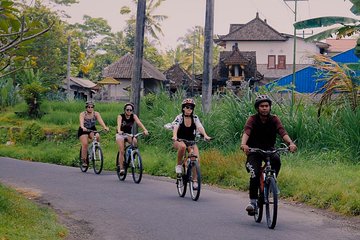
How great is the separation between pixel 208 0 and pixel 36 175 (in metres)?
7.82

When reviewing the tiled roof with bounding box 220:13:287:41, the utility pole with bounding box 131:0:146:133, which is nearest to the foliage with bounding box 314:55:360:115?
the utility pole with bounding box 131:0:146:133

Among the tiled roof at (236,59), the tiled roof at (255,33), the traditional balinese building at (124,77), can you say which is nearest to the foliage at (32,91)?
the tiled roof at (236,59)

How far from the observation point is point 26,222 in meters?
9.23

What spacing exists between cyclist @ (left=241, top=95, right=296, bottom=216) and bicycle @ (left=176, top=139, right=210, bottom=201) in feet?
7.80

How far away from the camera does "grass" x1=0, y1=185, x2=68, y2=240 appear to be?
8.32 meters

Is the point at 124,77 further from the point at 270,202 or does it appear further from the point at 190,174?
the point at 270,202

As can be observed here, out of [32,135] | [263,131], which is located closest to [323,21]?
[263,131]

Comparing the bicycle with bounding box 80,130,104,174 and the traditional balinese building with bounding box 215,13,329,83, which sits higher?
the traditional balinese building with bounding box 215,13,329,83

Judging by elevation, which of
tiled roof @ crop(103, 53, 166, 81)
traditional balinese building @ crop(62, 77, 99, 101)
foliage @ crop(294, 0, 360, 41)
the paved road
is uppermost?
tiled roof @ crop(103, 53, 166, 81)

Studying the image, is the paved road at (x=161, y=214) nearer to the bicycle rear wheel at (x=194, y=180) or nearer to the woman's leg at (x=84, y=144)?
the bicycle rear wheel at (x=194, y=180)

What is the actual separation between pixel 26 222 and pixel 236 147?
35.5 feet

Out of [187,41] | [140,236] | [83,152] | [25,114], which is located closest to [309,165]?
[83,152]

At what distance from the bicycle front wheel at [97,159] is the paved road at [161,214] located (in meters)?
1.66

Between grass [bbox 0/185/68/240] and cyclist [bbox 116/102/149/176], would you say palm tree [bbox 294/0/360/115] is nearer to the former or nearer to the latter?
cyclist [bbox 116/102/149/176]
